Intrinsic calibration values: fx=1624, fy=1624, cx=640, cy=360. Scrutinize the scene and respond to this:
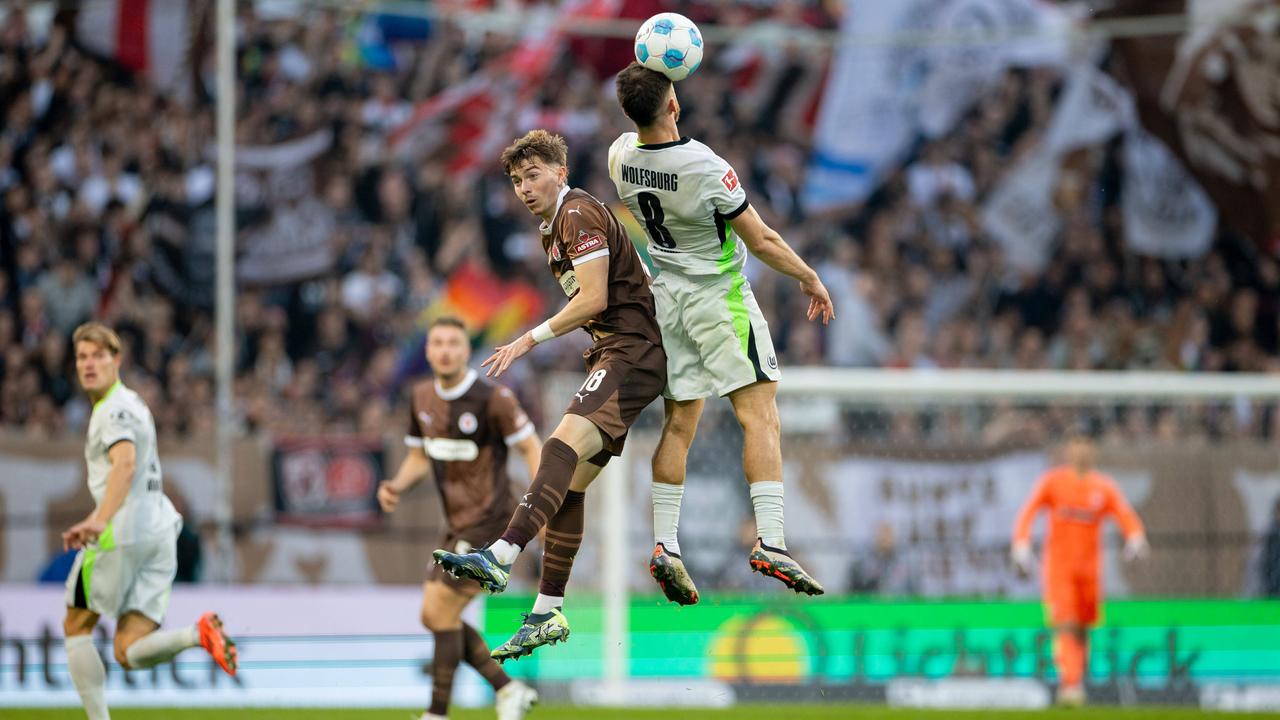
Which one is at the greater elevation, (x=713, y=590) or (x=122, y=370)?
(x=122, y=370)

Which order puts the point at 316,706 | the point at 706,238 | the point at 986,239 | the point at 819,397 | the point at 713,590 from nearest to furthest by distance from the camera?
the point at 706,238
the point at 316,706
the point at 713,590
the point at 819,397
the point at 986,239

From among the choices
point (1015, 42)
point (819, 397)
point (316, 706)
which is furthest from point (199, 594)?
point (1015, 42)

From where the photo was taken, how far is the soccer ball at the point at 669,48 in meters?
8.21

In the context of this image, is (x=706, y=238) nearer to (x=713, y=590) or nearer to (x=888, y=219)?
(x=713, y=590)

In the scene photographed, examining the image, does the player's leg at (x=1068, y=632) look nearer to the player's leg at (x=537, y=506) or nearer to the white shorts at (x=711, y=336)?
the white shorts at (x=711, y=336)

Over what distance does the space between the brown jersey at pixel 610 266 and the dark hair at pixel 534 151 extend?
0.68ft

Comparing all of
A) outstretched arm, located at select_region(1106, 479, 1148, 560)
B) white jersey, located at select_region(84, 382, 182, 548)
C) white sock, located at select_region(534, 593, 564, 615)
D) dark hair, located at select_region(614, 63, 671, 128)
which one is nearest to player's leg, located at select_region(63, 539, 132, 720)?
white jersey, located at select_region(84, 382, 182, 548)

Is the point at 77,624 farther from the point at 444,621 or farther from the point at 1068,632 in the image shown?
the point at 1068,632

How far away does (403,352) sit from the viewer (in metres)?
17.4

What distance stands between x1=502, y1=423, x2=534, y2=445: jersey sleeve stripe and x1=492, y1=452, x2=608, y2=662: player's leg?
2.22 m

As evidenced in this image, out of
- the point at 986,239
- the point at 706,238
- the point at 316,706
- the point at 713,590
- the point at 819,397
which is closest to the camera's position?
the point at 706,238

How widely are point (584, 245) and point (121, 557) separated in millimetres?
3639

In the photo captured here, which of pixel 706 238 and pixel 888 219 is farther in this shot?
pixel 888 219

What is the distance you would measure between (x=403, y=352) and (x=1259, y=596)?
29.5 ft
